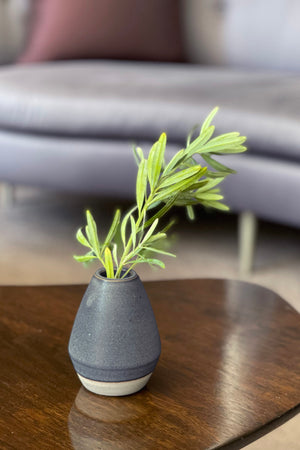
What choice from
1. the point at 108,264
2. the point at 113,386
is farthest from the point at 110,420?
the point at 108,264

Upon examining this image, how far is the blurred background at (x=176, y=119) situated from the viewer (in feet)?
5.54

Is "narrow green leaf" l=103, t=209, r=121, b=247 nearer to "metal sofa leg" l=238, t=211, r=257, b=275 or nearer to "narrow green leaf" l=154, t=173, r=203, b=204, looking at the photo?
"narrow green leaf" l=154, t=173, r=203, b=204

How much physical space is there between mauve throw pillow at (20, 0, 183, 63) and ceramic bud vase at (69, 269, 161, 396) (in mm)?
1845

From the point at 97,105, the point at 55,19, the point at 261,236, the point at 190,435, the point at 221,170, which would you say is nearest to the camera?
the point at 190,435

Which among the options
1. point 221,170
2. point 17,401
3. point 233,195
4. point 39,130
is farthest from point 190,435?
point 39,130

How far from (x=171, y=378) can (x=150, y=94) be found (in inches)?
49.0

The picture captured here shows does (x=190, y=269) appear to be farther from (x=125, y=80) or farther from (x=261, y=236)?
(x=125, y=80)

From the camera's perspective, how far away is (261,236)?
2.11 metres

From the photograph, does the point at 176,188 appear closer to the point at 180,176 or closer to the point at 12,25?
the point at 180,176

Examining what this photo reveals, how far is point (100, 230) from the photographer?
6.97 feet

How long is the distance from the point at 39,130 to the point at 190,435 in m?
1.45

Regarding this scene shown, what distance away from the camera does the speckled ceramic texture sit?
2.17ft

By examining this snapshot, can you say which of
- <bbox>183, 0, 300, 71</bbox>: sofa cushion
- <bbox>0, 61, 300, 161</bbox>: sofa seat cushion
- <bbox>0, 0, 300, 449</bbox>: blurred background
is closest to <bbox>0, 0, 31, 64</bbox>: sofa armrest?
<bbox>0, 0, 300, 449</bbox>: blurred background

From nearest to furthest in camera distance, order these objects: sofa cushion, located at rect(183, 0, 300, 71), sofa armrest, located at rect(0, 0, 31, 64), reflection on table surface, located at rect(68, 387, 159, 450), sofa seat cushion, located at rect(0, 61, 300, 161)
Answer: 1. reflection on table surface, located at rect(68, 387, 159, 450)
2. sofa seat cushion, located at rect(0, 61, 300, 161)
3. sofa cushion, located at rect(183, 0, 300, 71)
4. sofa armrest, located at rect(0, 0, 31, 64)
